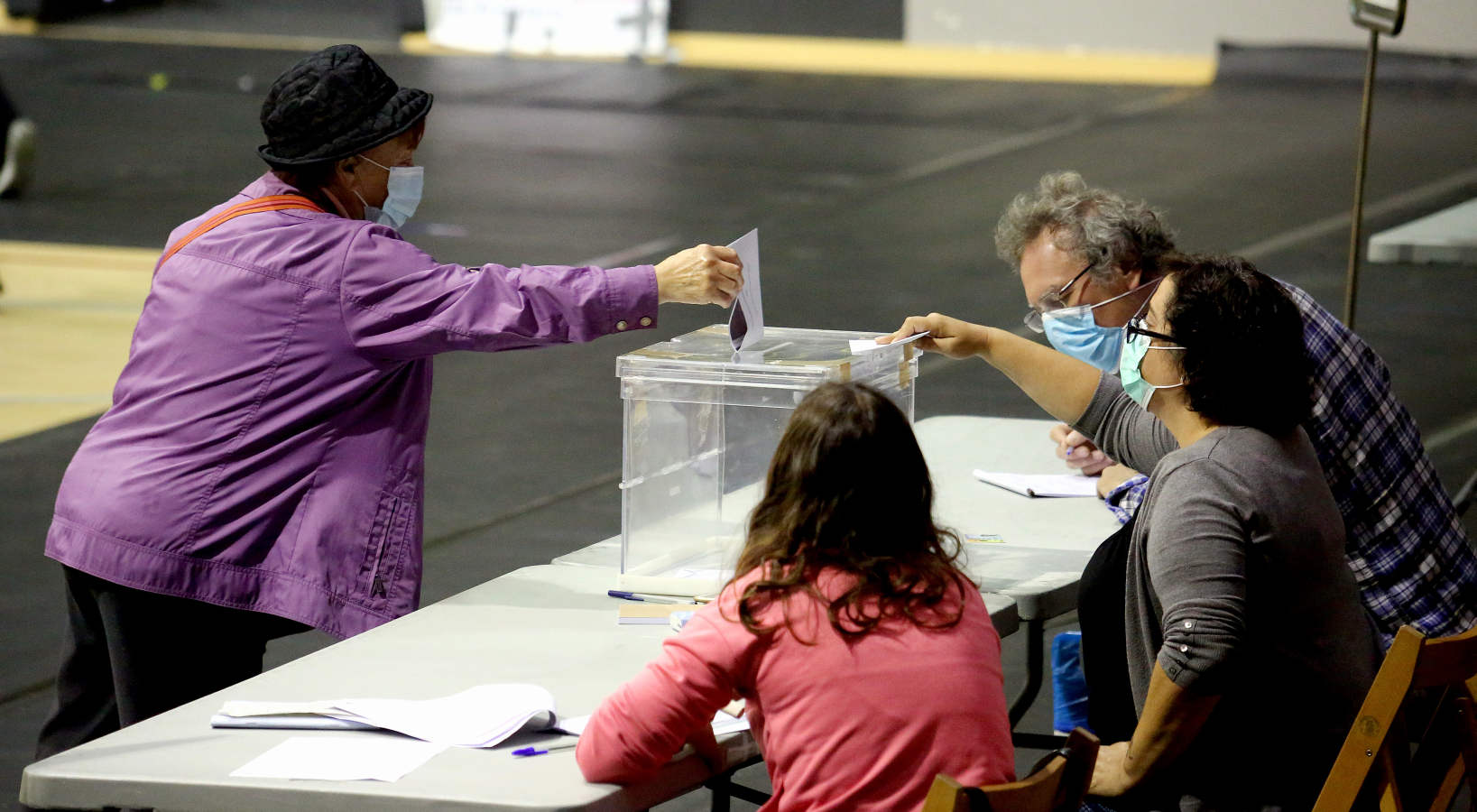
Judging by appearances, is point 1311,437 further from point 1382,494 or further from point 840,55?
point 840,55

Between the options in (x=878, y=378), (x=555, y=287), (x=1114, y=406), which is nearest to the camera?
(x=555, y=287)

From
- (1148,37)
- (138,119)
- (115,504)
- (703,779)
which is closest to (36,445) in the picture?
(115,504)

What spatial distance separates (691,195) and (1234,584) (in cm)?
938

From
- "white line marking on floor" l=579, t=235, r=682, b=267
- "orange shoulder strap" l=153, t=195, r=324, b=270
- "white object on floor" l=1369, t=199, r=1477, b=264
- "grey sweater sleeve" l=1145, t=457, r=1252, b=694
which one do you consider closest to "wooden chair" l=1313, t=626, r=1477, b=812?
"grey sweater sleeve" l=1145, t=457, r=1252, b=694

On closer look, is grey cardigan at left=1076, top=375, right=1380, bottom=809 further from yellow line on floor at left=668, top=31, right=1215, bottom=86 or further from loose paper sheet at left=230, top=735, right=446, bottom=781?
yellow line on floor at left=668, top=31, right=1215, bottom=86

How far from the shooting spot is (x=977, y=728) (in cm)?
219

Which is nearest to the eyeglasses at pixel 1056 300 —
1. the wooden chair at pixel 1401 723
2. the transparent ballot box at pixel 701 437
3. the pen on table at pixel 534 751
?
the transparent ballot box at pixel 701 437

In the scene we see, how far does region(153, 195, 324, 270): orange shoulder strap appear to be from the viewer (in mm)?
3027

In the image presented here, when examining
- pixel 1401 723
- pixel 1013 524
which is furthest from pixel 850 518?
pixel 1013 524

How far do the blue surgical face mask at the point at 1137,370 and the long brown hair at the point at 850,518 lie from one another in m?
0.60

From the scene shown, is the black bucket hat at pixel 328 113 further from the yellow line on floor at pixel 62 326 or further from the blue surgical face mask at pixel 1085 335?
the yellow line on floor at pixel 62 326

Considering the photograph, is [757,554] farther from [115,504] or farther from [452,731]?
[115,504]

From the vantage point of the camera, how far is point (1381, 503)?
10.1 feet

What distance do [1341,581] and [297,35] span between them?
18.6 m
